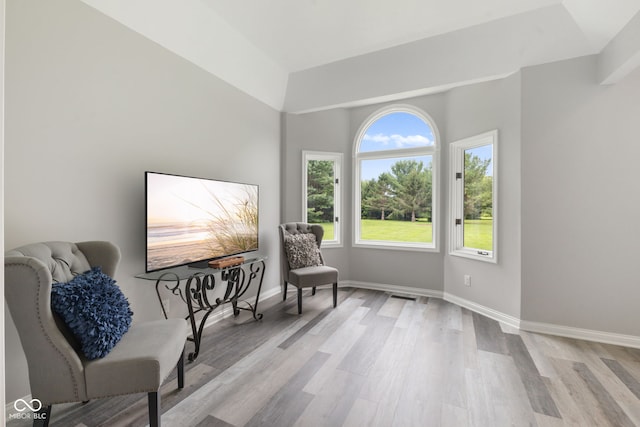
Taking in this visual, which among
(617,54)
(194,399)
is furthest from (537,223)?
(194,399)

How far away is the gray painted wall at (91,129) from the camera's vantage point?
1677 mm

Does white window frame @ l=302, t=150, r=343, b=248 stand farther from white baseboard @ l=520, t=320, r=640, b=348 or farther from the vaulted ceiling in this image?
white baseboard @ l=520, t=320, r=640, b=348

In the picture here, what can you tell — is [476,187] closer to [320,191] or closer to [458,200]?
[458,200]

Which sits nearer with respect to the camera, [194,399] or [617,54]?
[194,399]

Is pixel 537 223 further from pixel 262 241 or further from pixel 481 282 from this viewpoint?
pixel 262 241

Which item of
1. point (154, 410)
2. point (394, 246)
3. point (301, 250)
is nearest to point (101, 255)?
point (154, 410)

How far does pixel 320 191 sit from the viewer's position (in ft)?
14.8

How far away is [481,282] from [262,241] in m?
2.70

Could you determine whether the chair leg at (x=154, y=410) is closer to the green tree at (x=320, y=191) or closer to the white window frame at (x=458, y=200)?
the green tree at (x=320, y=191)

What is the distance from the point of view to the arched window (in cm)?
416

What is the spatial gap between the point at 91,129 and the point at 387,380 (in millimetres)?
2701

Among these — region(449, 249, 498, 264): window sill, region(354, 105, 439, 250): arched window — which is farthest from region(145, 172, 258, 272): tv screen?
region(449, 249, 498, 264): window sill

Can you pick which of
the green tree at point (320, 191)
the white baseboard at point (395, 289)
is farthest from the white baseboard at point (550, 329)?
the green tree at point (320, 191)

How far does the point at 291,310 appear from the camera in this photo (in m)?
3.44
